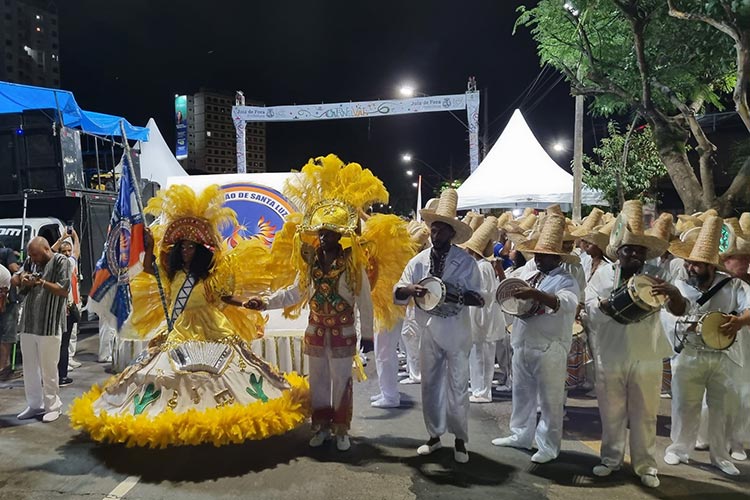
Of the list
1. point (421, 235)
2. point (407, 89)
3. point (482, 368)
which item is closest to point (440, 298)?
point (482, 368)

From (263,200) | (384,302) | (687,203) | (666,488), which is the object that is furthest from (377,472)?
(687,203)

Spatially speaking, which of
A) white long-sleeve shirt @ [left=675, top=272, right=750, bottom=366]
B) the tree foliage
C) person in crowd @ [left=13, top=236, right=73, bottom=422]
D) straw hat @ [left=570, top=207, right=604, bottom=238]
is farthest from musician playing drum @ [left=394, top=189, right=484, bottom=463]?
the tree foliage

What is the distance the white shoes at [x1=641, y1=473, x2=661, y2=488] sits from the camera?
3.87m

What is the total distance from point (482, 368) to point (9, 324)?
6107 mm

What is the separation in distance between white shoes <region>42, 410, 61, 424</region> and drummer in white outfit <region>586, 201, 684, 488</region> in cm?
520

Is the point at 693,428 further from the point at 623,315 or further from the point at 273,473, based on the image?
the point at 273,473

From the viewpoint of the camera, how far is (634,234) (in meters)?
3.97

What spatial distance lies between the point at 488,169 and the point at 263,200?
821 centimetres

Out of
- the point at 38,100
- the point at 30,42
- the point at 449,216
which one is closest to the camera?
the point at 449,216

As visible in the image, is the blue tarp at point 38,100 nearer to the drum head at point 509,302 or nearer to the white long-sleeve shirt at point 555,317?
the drum head at point 509,302

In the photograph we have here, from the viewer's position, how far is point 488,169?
13.7 m

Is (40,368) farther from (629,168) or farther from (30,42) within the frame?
(30,42)

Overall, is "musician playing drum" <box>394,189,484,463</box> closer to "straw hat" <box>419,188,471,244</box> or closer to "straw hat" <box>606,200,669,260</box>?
"straw hat" <box>419,188,471,244</box>

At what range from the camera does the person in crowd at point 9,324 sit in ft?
22.0
